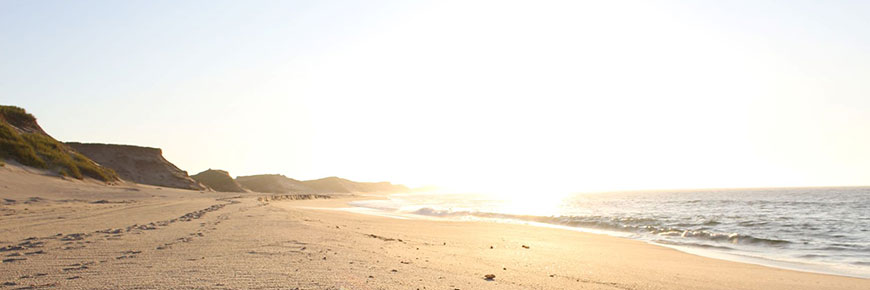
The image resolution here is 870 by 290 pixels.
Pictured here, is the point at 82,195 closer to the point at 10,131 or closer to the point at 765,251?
the point at 10,131

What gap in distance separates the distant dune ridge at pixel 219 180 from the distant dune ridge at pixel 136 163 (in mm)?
21478

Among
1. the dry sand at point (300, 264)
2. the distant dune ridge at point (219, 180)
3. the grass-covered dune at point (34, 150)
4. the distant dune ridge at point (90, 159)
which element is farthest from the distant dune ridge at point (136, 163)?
the dry sand at point (300, 264)

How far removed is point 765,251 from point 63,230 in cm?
1711

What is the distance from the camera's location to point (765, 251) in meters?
13.8

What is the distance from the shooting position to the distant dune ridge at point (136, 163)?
51938 millimetres

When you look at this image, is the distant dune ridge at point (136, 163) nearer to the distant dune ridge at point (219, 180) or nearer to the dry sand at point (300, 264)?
the distant dune ridge at point (219, 180)

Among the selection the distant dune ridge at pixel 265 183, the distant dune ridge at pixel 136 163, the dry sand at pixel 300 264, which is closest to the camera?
the dry sand at pixel 300 264

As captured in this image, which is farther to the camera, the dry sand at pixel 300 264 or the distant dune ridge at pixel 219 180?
the distant dune ridge at pixel 219 180

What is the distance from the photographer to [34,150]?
107 feet

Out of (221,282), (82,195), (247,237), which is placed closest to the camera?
(221,282)

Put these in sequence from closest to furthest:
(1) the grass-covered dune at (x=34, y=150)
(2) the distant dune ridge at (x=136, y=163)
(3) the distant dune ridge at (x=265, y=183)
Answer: (1) the grass-covered dune at (x=34, y=150) < (2) the distant dune ridge at (x=136, y=163) < (3) the distant dune ridge at (x=265, y=183)

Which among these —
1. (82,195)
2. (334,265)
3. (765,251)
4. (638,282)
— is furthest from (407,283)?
(82,195)

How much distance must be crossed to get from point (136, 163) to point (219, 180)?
26.5m

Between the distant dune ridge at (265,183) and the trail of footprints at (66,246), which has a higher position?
the distant dune ridge at (265,183)
